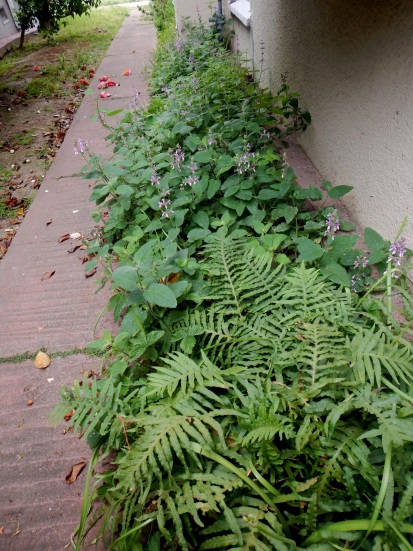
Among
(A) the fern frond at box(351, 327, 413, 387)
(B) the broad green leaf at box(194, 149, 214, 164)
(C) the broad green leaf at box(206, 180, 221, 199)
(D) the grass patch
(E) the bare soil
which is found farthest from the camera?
(D) the grass patch

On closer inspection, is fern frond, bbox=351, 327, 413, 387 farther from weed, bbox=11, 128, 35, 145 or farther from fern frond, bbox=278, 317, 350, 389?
weed, bbox=11, 128, 35, 145

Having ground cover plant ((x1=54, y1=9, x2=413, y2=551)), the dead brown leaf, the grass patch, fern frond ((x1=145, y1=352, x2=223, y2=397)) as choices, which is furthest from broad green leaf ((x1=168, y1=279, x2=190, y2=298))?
the grass patch

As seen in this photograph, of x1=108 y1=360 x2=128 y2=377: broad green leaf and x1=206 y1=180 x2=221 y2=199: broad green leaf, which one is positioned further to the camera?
x1=206 y1=180 x2=221 y2=199: broad green leaf

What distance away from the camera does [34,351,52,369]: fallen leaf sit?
6.46 ft

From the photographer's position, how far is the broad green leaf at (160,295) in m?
1.54

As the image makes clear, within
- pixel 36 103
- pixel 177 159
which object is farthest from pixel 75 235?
pixel 36 103

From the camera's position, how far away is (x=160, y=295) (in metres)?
1.57

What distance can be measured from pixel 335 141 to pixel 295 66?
1.05 meters

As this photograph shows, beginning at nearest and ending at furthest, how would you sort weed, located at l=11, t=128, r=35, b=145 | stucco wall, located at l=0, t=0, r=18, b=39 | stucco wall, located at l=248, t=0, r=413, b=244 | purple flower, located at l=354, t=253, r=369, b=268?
stucco wall, located at l=248, t=0, r=413, b=244 < purple flower, located at l=354, t=253, r=369, b=268 < weed, located at l=11, t=128, r=35, b=145 < stucco wall, located at l=0, t=0, r=18, b=39

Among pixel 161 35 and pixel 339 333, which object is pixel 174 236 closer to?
pixel 339 333

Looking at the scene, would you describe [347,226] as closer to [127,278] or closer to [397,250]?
[397,250]

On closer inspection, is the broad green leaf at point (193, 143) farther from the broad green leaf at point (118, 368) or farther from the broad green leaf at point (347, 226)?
the broad green leaf at point (118, 368)

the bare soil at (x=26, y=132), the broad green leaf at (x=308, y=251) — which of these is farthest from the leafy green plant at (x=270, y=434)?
the bare soil at (x=26, y=132)

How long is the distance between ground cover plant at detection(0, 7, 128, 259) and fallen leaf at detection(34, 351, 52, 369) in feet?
4.12
